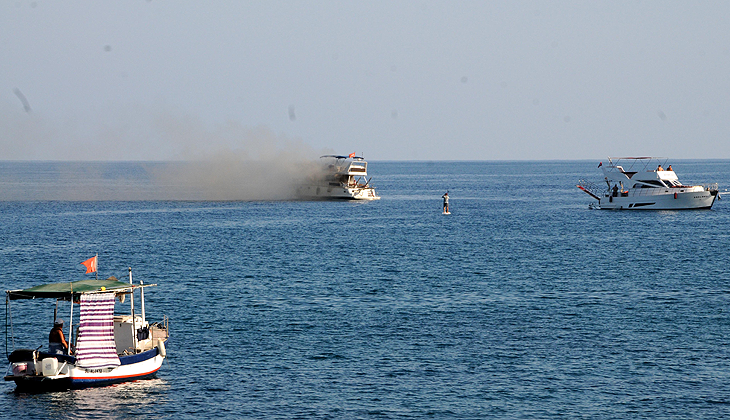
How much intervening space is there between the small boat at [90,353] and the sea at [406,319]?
71cm

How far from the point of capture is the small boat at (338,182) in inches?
6635

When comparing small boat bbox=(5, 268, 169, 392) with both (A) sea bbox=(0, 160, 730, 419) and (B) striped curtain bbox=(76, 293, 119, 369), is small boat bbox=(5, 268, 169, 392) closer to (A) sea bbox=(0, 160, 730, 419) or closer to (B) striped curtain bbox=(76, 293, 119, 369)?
(B) striped curtain bbox=(76, 293, 119, 369)

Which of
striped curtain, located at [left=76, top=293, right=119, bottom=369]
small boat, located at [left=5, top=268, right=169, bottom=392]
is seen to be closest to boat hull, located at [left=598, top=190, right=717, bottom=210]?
small boat, located at [left=5, top=268, right=169, bottom=392]

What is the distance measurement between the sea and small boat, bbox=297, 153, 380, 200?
56058mm

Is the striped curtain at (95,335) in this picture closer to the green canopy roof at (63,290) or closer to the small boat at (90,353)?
the small boat at (90,353)

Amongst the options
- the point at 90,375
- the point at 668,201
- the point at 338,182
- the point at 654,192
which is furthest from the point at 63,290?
the point at 338,182

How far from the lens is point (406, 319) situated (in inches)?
2036

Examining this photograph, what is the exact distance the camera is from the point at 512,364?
133ft

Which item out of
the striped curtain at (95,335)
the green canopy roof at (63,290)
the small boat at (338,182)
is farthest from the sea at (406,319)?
the small boat at (338,182)

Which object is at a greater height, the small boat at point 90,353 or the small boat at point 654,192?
the small boat at point 654,192

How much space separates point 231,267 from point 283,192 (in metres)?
113

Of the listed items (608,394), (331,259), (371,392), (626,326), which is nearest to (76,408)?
(371,392)

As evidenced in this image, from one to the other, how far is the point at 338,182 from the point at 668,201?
227 feet

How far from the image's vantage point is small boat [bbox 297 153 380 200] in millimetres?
168525
